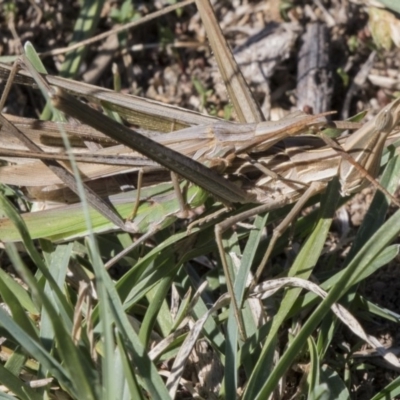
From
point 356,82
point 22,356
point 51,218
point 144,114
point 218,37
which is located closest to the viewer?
point 22,356

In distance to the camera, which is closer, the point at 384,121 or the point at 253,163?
the point at 384,121

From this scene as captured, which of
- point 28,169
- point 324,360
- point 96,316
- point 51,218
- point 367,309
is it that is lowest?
point 324,360

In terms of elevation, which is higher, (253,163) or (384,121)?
(384,121)

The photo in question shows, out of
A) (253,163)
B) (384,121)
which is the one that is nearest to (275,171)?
(253,163)

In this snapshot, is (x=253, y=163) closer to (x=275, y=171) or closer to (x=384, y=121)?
(x=275, y=171)

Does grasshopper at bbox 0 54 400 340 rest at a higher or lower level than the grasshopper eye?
lower

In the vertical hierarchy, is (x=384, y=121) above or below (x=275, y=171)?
above

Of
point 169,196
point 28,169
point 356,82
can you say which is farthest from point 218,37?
point 356,82

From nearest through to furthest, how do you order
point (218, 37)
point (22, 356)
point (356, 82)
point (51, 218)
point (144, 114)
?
1. point (22, 356)
2. point (51, 218)
3. point (144, 114)
4. point (218, 37)
5. point (356, 82)

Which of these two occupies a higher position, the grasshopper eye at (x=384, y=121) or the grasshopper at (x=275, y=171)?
the grasshopper eye at (x=384, y=121)

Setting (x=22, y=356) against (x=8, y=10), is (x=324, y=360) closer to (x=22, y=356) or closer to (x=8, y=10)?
(x=22, y=356)

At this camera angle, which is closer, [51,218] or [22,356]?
[22,356]
